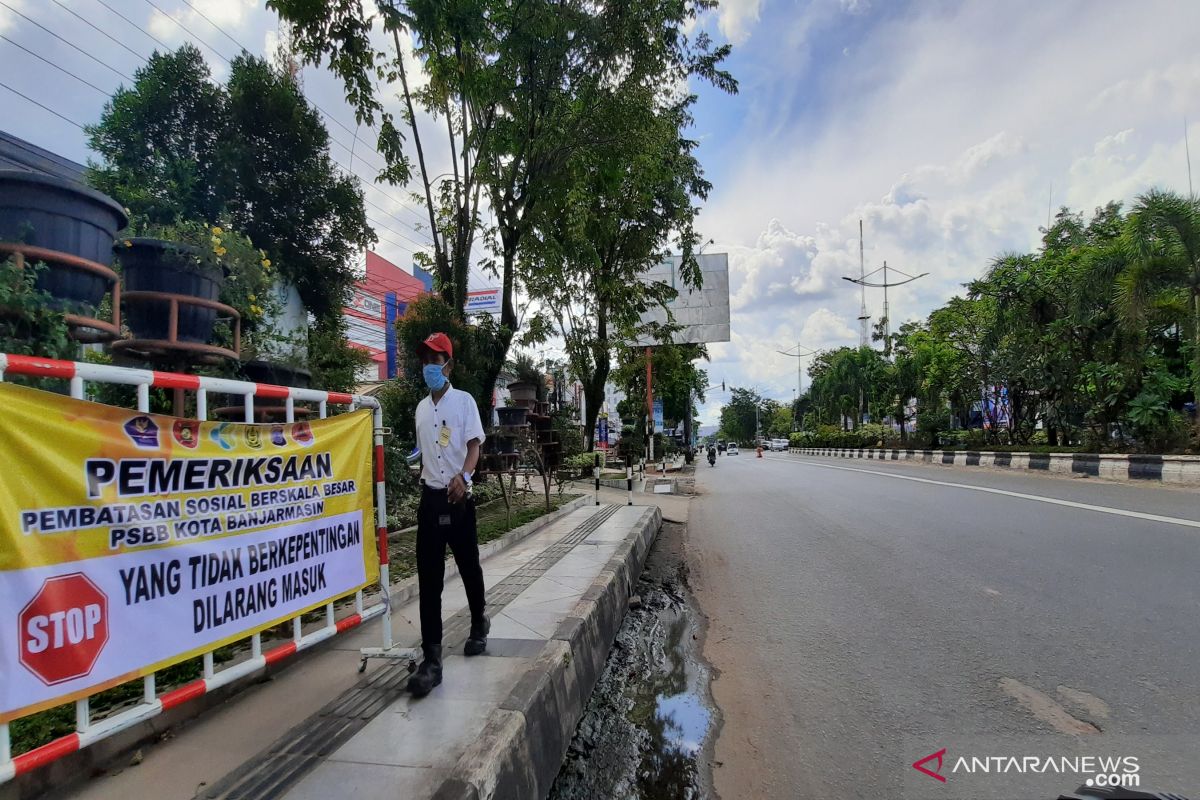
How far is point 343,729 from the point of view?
255 centimetres

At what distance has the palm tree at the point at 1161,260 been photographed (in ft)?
39.8

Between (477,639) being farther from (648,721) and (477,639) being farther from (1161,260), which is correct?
(1161,260)

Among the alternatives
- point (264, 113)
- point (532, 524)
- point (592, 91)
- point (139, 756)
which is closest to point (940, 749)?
point (139, 756)

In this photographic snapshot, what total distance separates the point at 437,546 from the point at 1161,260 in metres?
15.8

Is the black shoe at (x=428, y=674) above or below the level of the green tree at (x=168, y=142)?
below

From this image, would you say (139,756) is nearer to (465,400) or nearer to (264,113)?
(465,400)

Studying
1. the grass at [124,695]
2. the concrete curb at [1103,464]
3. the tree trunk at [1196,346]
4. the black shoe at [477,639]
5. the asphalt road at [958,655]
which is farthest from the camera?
the tree trunk at [1196,346]

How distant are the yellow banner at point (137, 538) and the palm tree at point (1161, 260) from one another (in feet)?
52.6

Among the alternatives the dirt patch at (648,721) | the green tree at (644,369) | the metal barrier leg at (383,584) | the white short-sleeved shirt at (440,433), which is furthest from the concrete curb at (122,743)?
the green tree at (644,369)

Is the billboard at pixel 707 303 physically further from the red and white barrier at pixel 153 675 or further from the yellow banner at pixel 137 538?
the yellow banner at pixel 137 538

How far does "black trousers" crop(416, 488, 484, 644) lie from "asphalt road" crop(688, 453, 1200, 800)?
1.51 meters

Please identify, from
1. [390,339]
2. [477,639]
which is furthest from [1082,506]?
[390,339]

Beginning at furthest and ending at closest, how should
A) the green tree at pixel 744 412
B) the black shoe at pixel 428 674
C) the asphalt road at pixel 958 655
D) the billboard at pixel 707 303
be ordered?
1. the green tree at pixel 744 412
2. the billboard at pixel 707 303
3. the black shoe at pixel 428 674
4. the asphalt road at pixel 958 655

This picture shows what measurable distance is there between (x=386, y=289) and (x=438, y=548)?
2158 cm
